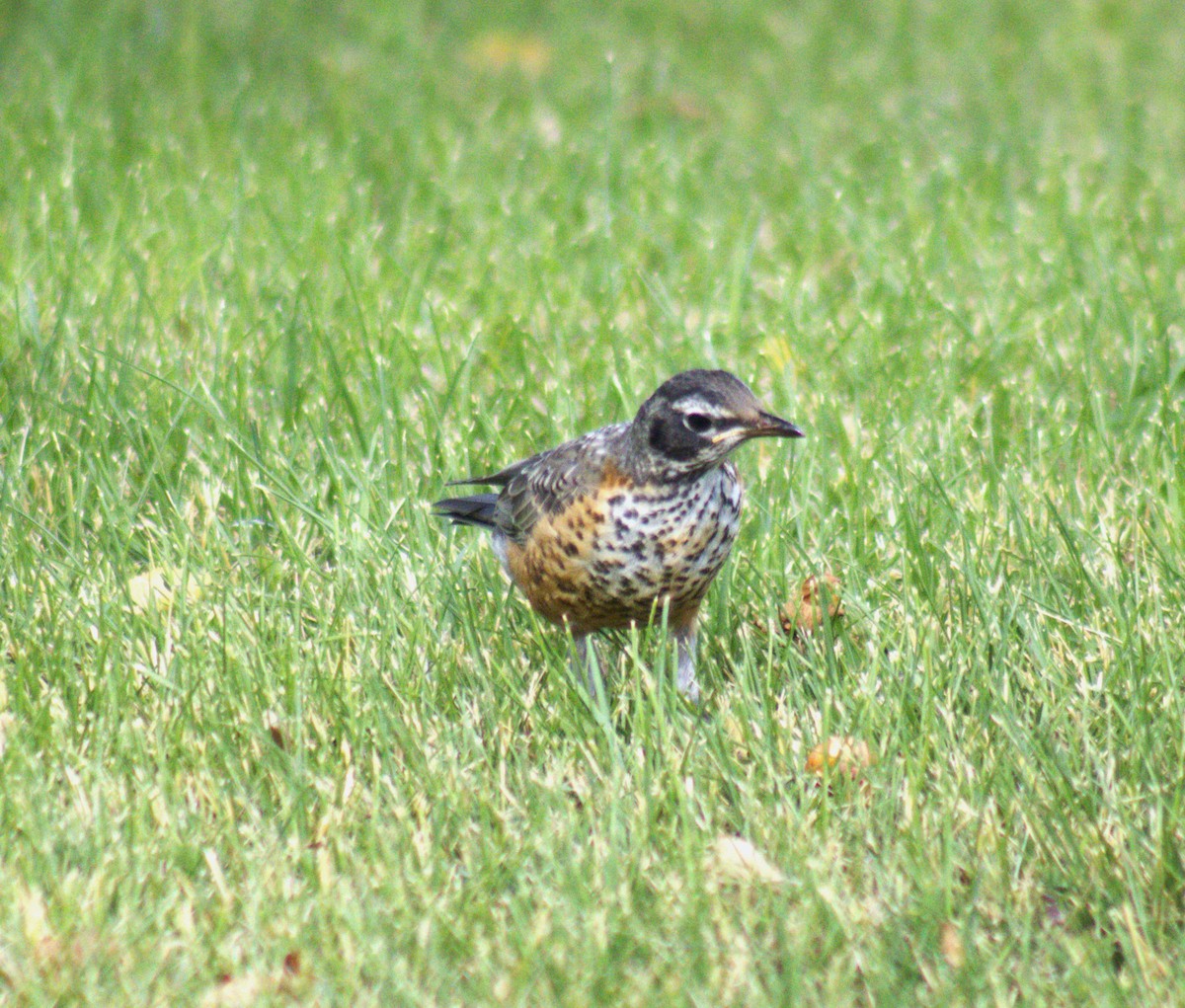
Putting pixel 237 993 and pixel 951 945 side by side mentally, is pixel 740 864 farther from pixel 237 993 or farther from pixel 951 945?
pixel 237 993

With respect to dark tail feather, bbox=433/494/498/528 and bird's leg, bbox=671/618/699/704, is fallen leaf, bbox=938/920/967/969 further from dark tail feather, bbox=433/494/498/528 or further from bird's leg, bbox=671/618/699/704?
dark tail feather, bbox=433/494/498/528

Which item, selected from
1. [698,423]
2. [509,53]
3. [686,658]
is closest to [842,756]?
[686,658]

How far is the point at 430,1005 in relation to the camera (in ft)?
9.50

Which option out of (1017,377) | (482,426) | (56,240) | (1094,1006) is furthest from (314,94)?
(1094,1006)

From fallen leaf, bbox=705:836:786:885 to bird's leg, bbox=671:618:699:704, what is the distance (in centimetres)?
73

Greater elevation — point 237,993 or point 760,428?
point 760,428

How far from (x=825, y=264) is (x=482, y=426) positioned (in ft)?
6.95

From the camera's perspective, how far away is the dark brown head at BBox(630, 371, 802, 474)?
3.59 m

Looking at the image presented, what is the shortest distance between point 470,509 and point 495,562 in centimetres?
32

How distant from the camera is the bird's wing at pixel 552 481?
3924 mm

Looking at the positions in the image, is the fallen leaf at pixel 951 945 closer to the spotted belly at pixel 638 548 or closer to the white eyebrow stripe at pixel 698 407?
the spotted belly at pixel 638 548

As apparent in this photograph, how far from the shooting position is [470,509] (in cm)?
445

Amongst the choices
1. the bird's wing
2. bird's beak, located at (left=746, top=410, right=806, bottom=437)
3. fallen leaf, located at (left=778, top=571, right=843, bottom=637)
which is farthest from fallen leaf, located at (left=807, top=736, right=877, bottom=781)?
the bird's wing

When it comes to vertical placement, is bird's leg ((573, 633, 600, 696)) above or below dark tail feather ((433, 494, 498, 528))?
below
